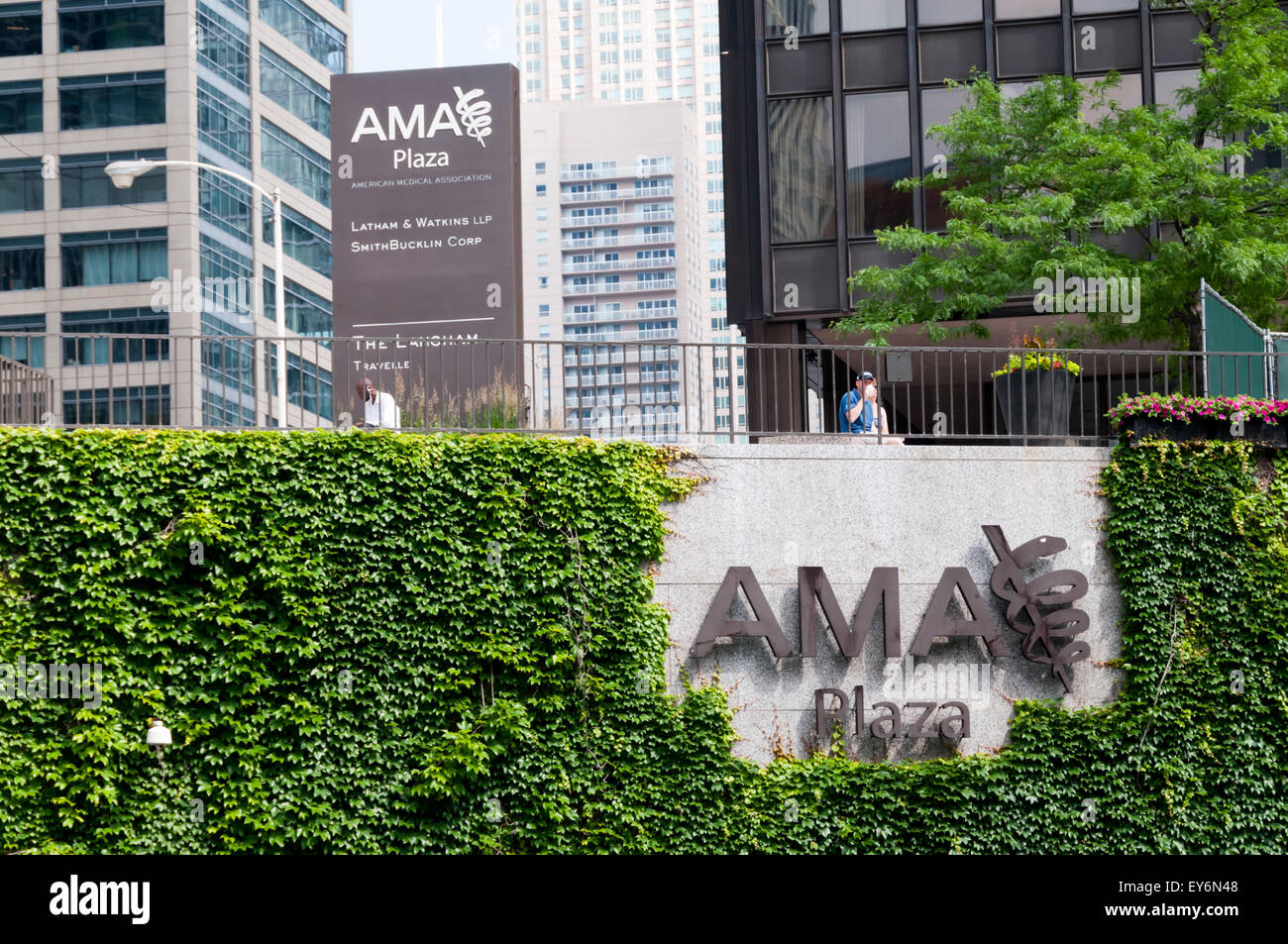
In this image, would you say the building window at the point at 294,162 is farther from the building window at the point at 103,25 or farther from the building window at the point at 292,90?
the building window at the point at 103,25

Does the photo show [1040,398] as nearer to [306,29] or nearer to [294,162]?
[294,162]

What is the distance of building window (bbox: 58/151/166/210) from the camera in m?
71.4

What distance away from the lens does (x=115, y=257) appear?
71375 mm

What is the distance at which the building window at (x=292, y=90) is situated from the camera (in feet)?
257

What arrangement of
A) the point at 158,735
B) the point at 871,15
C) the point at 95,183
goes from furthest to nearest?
1. the point at 95,183
2. the point at 871,15
3. the point at 158,735

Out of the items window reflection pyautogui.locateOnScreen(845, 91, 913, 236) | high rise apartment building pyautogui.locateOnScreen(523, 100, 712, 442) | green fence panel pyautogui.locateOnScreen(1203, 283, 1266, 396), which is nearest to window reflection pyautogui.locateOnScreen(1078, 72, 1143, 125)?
window reflection pyautogui.locateOnScreen(845, 91, 913, 236)

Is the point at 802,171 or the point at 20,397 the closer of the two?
the point at 20,397

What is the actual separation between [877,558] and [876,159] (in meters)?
13.9

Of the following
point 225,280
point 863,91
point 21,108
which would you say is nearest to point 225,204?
point 225,280

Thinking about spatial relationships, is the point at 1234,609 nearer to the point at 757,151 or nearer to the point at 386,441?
the point at 386,441

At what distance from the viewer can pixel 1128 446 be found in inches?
758

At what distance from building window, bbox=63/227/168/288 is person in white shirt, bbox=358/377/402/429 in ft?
179

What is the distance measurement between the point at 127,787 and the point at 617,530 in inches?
227

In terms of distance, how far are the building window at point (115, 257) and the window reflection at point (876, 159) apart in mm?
46545
